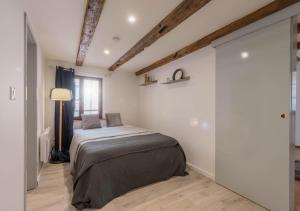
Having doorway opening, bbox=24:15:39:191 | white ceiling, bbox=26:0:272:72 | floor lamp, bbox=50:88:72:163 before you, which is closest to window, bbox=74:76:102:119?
floor lamp, bbox=50:88:72:163

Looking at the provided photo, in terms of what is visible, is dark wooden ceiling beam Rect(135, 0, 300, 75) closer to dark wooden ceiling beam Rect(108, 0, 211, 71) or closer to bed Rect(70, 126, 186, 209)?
dark wooden ceiling beam Rect(108, 0, 211, 71)

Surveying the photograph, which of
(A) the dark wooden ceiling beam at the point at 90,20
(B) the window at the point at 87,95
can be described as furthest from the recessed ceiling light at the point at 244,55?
(B) the window at the point at 87,95

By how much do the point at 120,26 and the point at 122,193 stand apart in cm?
233

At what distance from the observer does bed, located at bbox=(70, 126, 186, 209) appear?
194 centimetres

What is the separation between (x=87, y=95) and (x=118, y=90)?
2.92ft

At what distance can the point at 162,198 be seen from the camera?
2057mm

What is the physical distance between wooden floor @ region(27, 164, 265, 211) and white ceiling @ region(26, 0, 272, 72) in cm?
231

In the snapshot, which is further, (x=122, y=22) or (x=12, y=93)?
(x=122, y=22)

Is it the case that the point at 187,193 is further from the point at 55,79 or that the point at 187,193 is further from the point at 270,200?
the point at 55,79

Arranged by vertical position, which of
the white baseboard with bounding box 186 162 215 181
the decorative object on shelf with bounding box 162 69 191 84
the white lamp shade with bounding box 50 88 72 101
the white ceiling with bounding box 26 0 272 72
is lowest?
the white baseboard with bounding box 186 162 215 181

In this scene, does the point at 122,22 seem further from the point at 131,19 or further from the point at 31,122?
the point at 31,122

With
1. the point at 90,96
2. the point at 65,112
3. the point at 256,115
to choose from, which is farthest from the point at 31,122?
the point at 256,115

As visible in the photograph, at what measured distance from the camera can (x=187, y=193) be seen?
2.18m

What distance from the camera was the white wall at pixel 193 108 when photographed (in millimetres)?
2650
